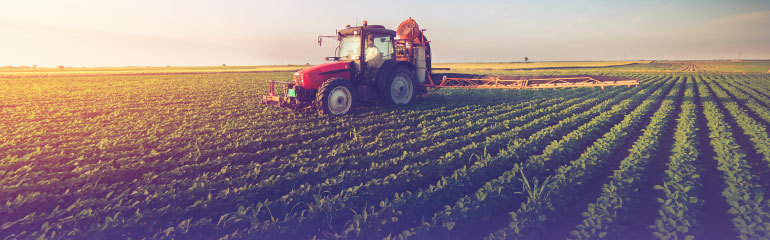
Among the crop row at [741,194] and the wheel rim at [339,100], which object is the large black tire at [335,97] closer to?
the wheel rim at [339,100]

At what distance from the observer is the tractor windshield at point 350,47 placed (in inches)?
361

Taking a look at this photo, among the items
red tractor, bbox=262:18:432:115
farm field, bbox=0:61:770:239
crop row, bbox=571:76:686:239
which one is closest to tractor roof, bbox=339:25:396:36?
red tractor, bbox=262:18:432:115

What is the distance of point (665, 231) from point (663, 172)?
2319 mm

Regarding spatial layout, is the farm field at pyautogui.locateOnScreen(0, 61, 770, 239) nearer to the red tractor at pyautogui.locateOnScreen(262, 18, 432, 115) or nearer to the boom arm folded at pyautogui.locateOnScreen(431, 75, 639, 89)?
the red tractor at pyautogui.locateOnScreen(262, 18, 432, 115)

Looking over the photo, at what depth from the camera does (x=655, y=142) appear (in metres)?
6.08

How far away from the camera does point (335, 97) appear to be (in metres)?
8.69

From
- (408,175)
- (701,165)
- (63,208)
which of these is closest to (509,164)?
(408,175)

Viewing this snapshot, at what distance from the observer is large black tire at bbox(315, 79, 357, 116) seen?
8391mm

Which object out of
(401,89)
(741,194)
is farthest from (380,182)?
(401,89)

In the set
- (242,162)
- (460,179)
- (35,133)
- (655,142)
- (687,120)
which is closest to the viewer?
(460,179)

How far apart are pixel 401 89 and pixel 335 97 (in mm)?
2590

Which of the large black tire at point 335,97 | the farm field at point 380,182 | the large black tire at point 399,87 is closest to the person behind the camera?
the farm field at point 380,182

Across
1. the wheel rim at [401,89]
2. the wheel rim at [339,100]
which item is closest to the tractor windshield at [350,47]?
the wheel rim at [339,100]

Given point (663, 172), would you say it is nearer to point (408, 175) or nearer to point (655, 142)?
point (655, 142)
